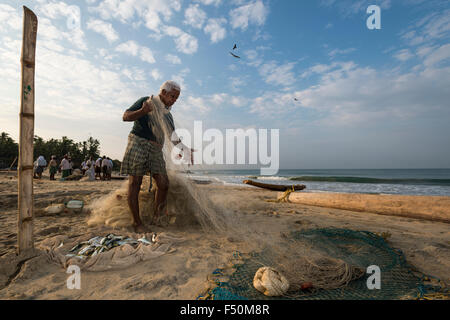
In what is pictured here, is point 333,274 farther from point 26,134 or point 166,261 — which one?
point 26,134

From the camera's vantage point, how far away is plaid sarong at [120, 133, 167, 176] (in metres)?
2.91

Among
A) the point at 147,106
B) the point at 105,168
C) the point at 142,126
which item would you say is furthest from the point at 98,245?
the point at 105,168

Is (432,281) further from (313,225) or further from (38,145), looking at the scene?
(38,145)

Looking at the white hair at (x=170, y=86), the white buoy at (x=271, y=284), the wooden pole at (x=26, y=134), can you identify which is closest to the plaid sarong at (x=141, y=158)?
the white hair at (x=170, y=86)

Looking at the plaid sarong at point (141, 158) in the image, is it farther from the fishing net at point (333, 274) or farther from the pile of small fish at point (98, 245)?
the fishing net at point (333, 274)

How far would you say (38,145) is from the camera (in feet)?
119

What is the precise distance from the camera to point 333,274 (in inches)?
70.9

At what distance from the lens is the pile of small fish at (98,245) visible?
210cm

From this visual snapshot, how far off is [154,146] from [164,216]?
3.82 ft

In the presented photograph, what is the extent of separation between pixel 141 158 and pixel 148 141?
284mm

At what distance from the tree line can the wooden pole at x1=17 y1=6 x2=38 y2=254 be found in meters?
34.8

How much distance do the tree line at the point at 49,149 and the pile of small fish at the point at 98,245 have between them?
3485cm

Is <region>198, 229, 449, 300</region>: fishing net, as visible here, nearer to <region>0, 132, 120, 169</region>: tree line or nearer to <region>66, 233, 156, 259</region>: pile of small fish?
<region>66, 233, 156, 259</region>: pile of small fish
